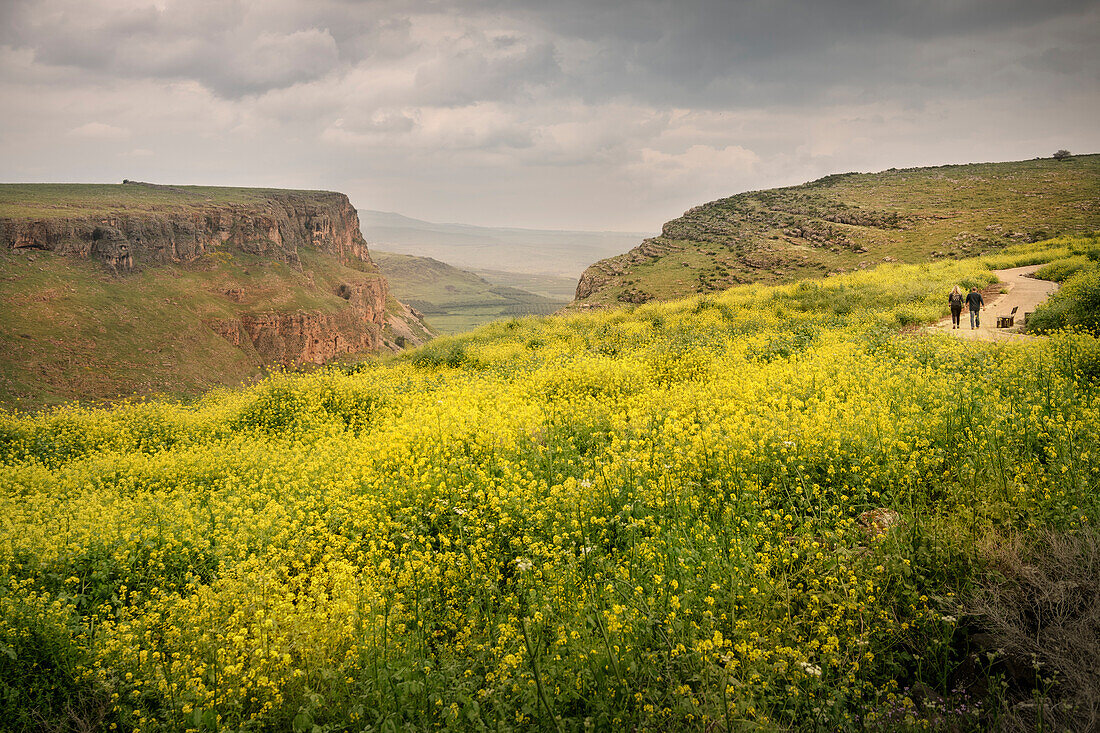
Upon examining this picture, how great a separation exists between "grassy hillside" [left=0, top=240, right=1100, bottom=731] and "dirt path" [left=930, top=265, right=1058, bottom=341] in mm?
4841

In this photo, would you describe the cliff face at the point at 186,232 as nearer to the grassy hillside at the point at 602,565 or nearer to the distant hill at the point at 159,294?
the distant hill at the point at 159,294

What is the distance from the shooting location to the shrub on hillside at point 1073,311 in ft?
43.4

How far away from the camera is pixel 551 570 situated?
517 cm

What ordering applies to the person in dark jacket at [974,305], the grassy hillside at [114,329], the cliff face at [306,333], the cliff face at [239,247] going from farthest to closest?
the cliff face at [306,333], the cliff face at [239,247], the grassy hillside at [114,329], the person in dark jacket at [974,305]

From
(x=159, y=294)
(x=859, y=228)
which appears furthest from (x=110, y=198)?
(x=859, y=228)

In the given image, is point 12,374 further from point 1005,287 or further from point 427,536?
point 1005,287

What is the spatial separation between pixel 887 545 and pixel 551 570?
3365 mm

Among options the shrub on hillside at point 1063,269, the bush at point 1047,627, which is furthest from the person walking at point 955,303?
the bush at point 1047,627

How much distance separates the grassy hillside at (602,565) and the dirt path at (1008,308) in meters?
4.84

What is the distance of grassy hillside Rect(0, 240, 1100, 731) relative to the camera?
3.85 metres

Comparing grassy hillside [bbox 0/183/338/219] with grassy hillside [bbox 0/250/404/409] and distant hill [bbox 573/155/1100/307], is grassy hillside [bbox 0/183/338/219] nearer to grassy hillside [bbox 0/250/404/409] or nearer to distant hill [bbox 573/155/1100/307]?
grassy hillside [bbox 0/250/404/409]

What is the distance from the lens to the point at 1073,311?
45.3ft

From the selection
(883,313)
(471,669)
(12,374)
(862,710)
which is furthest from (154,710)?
(12,374)

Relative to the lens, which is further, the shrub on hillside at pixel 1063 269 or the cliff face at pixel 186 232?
the cliff face at pixel 186 232
